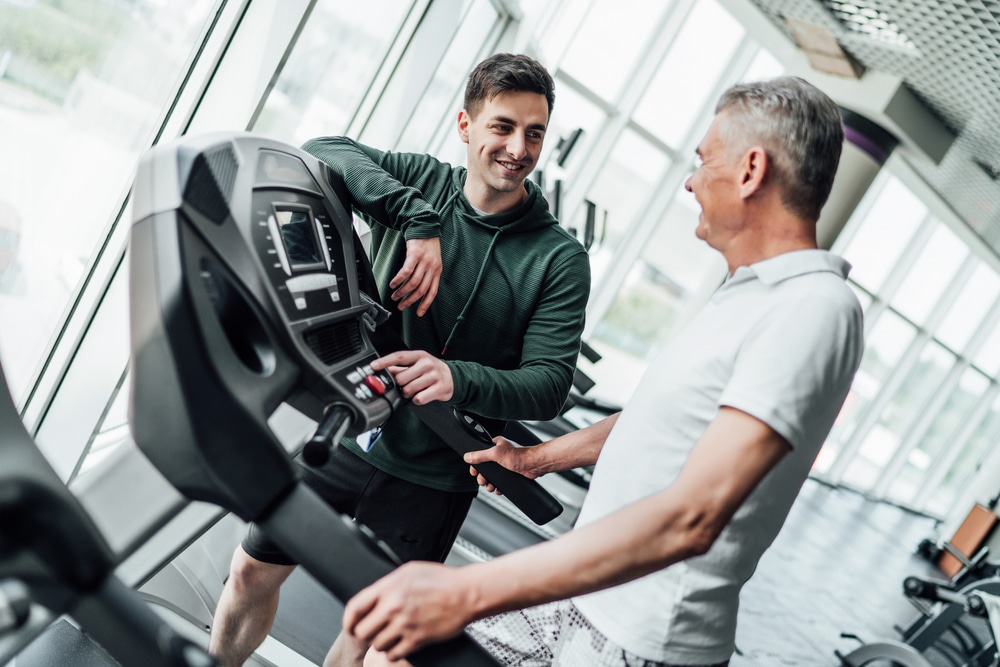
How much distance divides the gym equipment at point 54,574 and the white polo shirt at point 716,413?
60 cm

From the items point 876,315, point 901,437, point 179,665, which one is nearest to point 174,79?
point 179,665

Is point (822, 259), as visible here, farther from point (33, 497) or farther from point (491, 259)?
point (33, 497)

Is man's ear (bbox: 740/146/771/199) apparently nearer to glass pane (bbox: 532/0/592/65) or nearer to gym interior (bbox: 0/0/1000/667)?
gym interior (bbox: 0/0/1000/667)

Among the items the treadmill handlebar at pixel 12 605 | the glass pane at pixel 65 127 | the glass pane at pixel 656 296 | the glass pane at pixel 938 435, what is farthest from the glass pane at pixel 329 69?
the glass pane at pixel 938 435

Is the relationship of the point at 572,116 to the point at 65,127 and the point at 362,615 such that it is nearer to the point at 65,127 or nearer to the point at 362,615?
the point at 65,127

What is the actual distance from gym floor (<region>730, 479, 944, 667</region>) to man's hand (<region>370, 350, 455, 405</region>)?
2735 millimetres

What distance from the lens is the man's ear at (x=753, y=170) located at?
3.23 ft

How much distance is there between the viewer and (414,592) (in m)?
0.84

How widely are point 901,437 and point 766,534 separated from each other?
35.5 feet

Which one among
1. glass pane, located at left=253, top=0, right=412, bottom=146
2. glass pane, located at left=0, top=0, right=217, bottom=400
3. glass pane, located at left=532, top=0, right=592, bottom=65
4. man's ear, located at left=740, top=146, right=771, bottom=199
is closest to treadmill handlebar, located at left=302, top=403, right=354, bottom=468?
man's ear, located at left=740, top=146, right=771, bottom=199

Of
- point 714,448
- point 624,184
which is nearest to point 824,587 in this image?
point 624,184

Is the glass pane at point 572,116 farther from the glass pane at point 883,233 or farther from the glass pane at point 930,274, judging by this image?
the glass pane at point 930,274

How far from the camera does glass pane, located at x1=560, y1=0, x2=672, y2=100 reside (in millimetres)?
5422

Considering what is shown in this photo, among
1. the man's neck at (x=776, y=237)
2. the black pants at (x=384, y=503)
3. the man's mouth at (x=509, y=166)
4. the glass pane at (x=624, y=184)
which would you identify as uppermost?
the glass pane at (x=624, y=184)
